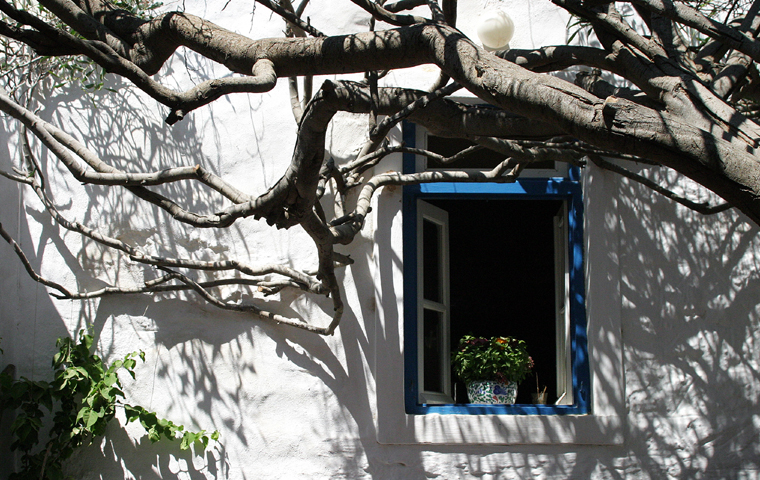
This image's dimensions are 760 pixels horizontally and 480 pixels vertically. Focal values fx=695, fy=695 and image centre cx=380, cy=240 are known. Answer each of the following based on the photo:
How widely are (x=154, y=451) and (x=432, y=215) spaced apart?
2020 millimetres

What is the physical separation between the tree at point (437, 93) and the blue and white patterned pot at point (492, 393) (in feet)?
3.49

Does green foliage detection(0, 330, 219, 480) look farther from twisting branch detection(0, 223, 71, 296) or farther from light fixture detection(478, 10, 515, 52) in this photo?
light fixture detection(478, 10, 515, 52)

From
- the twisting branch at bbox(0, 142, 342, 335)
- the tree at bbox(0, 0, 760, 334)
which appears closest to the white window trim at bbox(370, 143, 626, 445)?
the twisting branch at bbox(0, 142, 342, 335)

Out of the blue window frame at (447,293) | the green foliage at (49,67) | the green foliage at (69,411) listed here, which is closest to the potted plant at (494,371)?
the blue window frame at (447,293)

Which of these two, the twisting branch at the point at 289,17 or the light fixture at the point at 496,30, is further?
the light fixture at the point at 496,30

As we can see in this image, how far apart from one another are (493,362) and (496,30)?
1801mm

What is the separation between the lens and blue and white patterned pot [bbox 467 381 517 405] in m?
3.79

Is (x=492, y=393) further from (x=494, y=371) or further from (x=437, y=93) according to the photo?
(x=437, y=93)

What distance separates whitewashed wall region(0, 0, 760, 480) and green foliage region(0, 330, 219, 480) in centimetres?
13

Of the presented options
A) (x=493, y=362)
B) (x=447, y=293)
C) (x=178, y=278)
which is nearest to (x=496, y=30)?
(x=447, y=293)

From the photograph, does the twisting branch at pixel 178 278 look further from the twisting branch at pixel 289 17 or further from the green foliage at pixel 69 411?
the twisting branch at pixel 289 17

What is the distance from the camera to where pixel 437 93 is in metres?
2.25

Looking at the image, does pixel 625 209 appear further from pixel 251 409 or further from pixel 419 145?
pixel 251 409

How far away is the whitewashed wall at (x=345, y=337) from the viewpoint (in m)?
3.59
